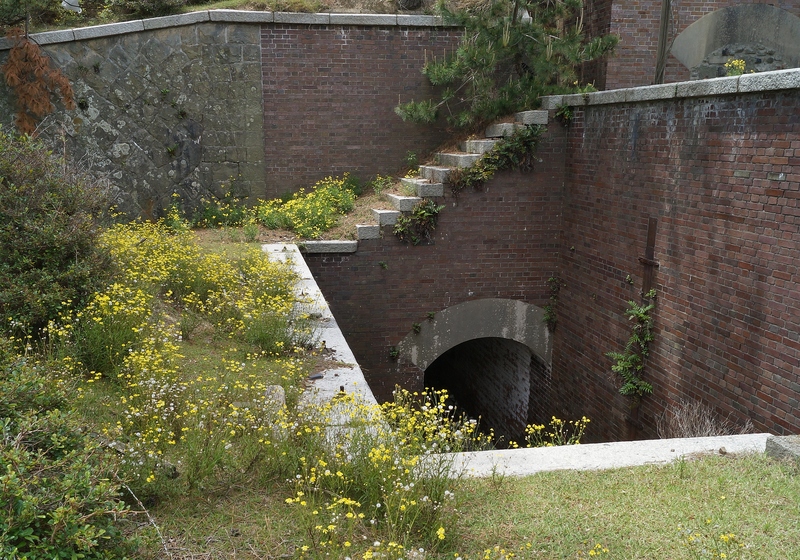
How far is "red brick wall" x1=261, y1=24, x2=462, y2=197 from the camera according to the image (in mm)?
9891

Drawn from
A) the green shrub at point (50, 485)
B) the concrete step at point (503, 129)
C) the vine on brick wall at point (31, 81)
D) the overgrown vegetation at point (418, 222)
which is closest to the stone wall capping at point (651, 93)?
the concrete step at point (503, 129)

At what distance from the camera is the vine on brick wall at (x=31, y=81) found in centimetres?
899

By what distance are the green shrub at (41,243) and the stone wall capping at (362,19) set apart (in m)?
5.33

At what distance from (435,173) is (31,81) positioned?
563 centimetres

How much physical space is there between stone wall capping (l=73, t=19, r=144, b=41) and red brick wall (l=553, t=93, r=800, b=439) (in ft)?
20.4

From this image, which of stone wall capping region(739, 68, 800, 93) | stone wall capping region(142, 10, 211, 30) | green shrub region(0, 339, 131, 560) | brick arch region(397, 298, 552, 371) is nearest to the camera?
green shrub region(0, 339, 131, 560)

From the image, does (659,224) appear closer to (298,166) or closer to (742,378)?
(742,378)

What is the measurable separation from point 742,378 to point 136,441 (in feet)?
16.6

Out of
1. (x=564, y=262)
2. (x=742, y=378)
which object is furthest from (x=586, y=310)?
(x=742, y=378)

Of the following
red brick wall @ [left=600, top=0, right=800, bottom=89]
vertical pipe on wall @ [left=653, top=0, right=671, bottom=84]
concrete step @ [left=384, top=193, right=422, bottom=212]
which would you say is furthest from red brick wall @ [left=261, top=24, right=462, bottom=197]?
vertical pipe on wall @ [left=653, top=0, right=671, bottom=84]

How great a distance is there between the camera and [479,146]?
8.98 meters

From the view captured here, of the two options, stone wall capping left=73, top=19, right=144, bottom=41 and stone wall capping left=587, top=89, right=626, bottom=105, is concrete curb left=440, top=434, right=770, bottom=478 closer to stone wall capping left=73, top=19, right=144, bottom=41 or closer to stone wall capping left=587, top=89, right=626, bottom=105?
stone wall capping left=587, top=89, right=626, bottom=105

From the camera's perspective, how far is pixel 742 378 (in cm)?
598

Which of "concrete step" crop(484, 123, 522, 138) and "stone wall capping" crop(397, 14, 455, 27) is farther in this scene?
"stone wall capping" crop(397, 14, 455, 27)
